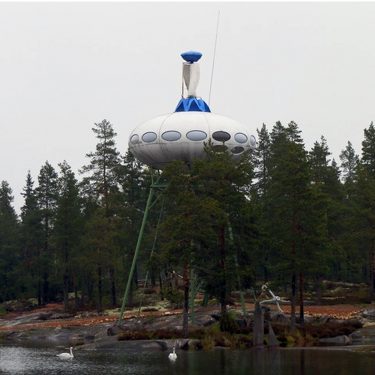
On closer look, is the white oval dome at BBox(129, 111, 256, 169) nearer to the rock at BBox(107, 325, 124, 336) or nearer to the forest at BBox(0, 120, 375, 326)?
the forest at BBox(0, 120, 375, 326)

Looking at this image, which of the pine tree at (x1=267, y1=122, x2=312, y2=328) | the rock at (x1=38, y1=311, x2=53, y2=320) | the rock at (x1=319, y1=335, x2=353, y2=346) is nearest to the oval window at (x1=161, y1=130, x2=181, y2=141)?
the pine tree at (x1=267, y1=122, x2=312, y2=328)

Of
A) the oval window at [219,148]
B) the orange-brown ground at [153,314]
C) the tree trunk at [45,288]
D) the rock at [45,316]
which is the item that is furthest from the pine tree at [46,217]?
the oval window at [219,148]

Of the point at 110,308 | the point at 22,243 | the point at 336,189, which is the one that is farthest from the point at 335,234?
the point at 22,243

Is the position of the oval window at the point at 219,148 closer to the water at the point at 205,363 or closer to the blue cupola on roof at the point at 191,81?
the blue cupola on roof at the point at 191,81

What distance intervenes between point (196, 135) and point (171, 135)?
161 cm

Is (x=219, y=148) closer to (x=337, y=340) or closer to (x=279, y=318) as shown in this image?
(x=279, y=318)

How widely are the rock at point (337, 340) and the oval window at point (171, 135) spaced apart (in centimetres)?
1558

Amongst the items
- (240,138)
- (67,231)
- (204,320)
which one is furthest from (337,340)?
(67,231)

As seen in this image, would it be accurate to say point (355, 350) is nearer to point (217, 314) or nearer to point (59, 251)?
point (217, 314)

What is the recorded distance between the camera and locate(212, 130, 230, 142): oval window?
47.4 m

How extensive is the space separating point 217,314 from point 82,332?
10.7 meters

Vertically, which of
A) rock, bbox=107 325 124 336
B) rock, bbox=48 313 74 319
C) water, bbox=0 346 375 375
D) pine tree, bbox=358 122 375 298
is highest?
pine tree, bbox=358 122 375 298

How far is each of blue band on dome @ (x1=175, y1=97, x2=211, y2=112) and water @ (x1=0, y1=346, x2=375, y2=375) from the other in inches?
746

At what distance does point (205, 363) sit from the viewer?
30781 mm
